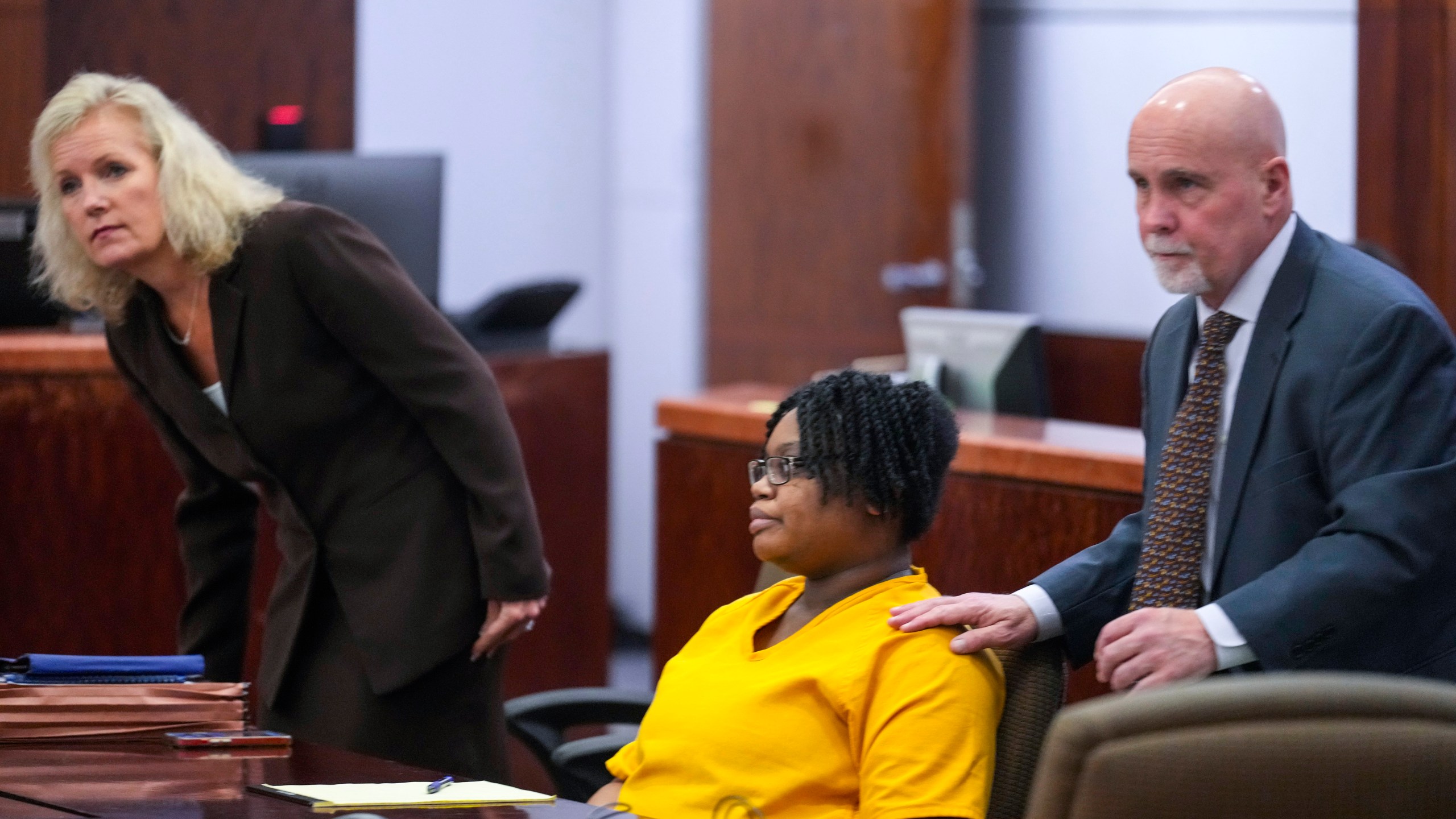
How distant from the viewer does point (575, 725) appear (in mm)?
2609

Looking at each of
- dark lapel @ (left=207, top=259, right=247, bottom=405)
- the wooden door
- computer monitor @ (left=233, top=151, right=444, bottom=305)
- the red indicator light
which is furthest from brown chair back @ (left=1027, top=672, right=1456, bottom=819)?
the wooden door

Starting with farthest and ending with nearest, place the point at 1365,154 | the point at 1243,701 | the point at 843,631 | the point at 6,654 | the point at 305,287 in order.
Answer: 1. the point at 1365,154
2. the point at 6,654
3. the point at 305,287
4. the point at 843,631
5. the point at 1243,701

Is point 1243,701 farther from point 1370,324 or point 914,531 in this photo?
point 914,531

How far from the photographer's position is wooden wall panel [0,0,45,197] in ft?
14.6

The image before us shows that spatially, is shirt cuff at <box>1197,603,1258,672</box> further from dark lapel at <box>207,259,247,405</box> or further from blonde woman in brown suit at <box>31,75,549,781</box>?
dark lapel at <box>207,259,247,405</box>

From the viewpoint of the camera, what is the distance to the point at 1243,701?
113 cm

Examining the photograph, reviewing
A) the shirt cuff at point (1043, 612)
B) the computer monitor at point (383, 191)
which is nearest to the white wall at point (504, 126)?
the computer monitor at point (383, 191)

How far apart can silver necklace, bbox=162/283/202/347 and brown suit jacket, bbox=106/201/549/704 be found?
0.05 feet

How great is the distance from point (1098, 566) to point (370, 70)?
4378 millimetres

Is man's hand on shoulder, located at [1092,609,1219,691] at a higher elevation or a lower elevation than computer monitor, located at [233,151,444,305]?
lower

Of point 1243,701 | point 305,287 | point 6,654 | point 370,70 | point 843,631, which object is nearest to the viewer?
point 1243,701

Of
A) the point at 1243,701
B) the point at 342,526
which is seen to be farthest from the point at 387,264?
the point at 1243,701

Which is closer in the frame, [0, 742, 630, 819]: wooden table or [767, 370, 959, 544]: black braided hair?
[0, 742, 630, 819]: wooden table

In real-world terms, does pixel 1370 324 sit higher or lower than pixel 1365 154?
lower
